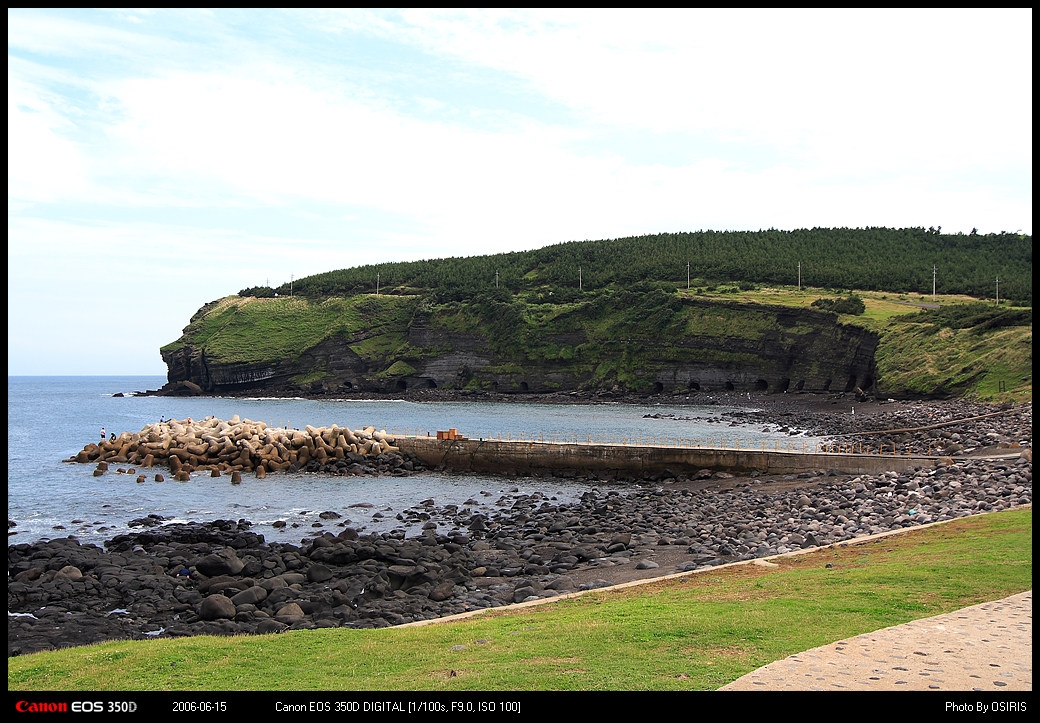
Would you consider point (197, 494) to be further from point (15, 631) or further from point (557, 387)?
point (557, 387)

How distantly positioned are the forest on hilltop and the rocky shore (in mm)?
105003

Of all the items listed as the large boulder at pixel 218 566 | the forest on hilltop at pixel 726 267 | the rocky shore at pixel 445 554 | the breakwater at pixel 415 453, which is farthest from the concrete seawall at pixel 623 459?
the forest on hilltop at pixel 726 267

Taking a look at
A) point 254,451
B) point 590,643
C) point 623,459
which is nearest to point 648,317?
point 623,459

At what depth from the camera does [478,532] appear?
30.7 metres

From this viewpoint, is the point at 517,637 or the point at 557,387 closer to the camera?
→ the point at 517,637

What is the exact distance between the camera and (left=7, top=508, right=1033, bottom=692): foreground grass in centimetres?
996

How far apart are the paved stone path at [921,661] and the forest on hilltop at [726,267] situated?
12518 cm

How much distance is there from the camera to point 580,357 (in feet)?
438

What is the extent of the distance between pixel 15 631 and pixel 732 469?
107 ft

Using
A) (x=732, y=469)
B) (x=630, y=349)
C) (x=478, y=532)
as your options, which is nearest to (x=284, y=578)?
(x=478, y=532)

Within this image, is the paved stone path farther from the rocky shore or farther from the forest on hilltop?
the forest on hilltop

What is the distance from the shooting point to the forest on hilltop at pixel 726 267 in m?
142
